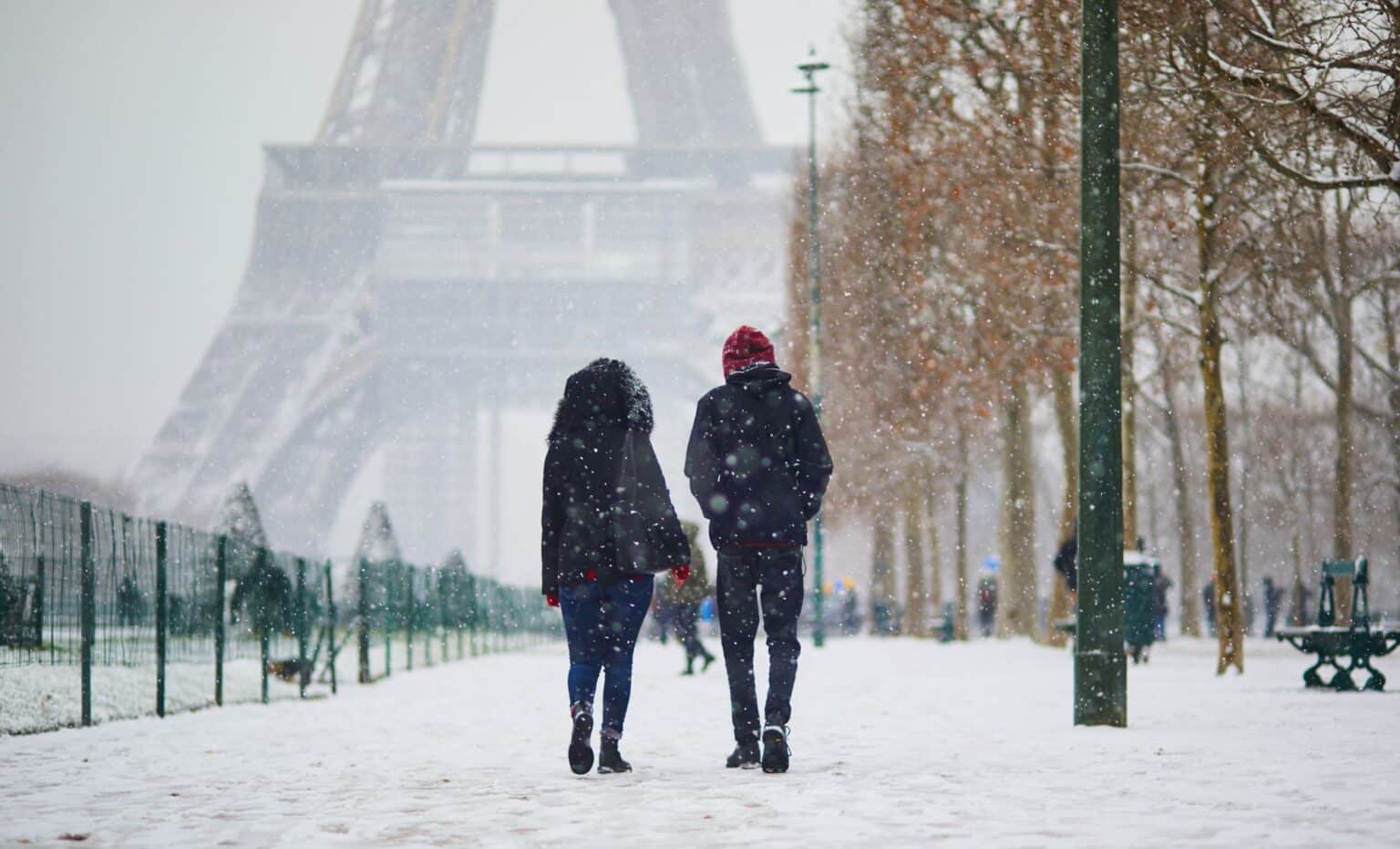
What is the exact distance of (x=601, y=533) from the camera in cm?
752

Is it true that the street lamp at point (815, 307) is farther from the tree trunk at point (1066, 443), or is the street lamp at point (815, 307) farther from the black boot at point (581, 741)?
the black boot at point (581, 741)

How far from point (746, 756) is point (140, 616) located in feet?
17.6

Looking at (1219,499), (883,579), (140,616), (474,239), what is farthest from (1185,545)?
(474,239)

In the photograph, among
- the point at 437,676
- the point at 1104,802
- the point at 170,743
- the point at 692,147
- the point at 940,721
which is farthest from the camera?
the point at 692,147

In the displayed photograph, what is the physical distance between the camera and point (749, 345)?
7785 millimetres

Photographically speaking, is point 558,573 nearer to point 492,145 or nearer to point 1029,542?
point 1029,542

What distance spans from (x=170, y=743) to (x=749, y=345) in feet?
13.5

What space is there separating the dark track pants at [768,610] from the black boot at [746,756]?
0.28 m

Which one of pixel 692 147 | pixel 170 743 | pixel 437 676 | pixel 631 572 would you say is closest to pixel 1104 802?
pixel 631 572

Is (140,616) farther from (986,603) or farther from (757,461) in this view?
(986,603)

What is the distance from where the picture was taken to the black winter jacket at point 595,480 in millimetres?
7516

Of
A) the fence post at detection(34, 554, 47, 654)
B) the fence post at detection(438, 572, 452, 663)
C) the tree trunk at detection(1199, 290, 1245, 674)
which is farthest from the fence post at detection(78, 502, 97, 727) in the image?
the fence post at detection(438, 572, 452, 663)

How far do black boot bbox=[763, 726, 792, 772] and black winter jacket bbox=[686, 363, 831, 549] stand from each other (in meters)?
0.74

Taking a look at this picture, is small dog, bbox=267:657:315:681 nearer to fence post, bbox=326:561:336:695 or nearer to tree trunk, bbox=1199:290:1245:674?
fence post, bbox=326:561:336:695
